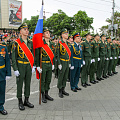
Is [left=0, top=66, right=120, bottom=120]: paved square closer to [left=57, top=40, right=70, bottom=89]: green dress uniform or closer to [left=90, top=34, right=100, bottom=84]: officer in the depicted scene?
[left=57, top=40, right=70, bottom=89]: green dress uniform

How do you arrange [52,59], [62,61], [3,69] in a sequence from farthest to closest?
[62,61]
[52,59]
[3,69]

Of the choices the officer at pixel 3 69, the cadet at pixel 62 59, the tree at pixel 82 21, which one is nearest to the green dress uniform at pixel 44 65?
the cadet at pixel 62 59

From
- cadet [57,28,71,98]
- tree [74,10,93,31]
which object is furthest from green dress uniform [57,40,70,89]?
tree [74,10,93,31]

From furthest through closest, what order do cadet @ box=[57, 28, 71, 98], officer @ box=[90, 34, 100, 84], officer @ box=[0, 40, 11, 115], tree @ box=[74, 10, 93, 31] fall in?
tree @ box=[74, 10, 93, 31]
officer @ box=[90, 34, 100, 84]
cadet @ box=[57, 28, 71, 98]
officer @ box=[0, 40, 11, 115]

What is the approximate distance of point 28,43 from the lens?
436 centimetres

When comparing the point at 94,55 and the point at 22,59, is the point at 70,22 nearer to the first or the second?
the point at 94,55

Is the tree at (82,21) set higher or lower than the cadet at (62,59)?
higher

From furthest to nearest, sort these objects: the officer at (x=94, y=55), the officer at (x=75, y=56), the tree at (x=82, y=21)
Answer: the tree at (x=82, y=21), the officer at (x=94, y=55), the officer at (x=75, y=56)

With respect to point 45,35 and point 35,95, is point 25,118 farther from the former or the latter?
point 45,35

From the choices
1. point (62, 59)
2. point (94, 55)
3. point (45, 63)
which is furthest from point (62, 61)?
point (94, 55)

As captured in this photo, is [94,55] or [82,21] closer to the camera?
[94,55]

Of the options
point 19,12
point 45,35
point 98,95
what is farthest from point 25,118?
point 19,12

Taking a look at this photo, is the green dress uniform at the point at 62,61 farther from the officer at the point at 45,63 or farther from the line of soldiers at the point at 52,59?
the officer at the point at 45,63

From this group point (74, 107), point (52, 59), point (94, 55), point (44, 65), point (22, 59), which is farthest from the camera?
point (94, 55)
